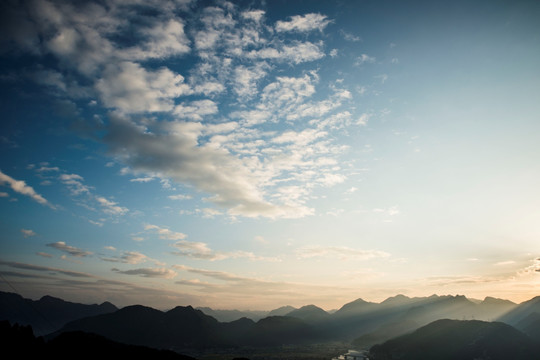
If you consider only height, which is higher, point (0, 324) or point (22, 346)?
point (0, 324)

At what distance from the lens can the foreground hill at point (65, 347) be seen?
91062 millimetres

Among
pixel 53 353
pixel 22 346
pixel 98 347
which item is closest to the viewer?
pixel 22 346

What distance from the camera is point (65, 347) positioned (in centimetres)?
10425

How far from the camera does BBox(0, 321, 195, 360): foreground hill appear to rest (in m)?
91.1

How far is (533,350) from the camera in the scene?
19638 cm

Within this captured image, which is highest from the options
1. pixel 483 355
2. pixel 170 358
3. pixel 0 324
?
pixel 0 324

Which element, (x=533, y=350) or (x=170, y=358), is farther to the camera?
(x=533, y=350)

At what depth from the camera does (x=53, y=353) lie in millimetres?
98500

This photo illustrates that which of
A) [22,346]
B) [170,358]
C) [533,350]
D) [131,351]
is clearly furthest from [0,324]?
[533,350]

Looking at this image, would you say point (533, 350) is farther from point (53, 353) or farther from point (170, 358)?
point (53, 353)

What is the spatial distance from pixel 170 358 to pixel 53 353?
138 ft

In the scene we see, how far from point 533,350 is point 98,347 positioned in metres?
274

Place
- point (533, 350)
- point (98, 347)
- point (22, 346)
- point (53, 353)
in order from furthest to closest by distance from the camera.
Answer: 1. point (533, 350)
2. point (98, 347)
3. point (53, 353)
4. point (22, 346)

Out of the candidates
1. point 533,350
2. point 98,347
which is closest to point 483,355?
point 533,350
